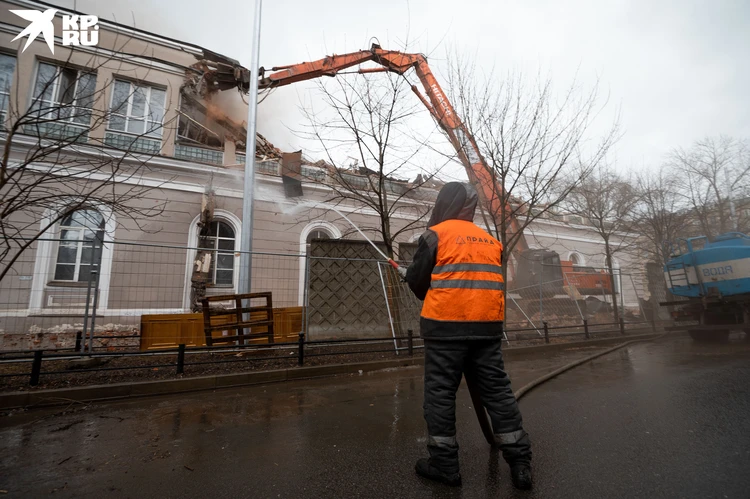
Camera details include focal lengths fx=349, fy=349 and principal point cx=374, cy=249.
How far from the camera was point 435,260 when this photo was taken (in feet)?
7.97

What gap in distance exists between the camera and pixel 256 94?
327 inches

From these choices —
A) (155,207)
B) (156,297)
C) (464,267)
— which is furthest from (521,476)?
(155,207)

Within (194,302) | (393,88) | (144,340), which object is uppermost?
(393,88)

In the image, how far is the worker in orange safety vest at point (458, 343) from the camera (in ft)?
7.19

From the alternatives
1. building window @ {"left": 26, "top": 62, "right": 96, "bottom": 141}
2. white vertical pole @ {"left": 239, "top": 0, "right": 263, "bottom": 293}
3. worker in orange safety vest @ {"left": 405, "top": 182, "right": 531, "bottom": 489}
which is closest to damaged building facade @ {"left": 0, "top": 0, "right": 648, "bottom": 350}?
building window @ {"left": 26, "top": 62, "right": 96, "bottom": 141}

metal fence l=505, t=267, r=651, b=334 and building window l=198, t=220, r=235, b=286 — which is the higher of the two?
building window l=198, t=220, r=235, b=286

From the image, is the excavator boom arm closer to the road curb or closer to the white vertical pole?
the white vertical pole

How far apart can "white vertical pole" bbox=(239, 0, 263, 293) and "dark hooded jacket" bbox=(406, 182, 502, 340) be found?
17.4ft

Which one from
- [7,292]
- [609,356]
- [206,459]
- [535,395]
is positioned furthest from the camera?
[609,356]

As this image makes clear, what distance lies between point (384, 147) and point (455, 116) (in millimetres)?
2395

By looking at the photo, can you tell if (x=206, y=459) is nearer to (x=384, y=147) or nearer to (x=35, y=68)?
(x=384, y=147)

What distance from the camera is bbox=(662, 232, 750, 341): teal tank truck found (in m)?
8.12

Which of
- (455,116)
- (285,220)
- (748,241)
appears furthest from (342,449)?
(748,241)

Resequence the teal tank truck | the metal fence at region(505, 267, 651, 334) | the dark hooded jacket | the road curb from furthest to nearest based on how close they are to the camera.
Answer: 1. the metal fence at region(505, 267, 651, 334)
2. the teal tank truck
3. the road curb
4. the dark hooded jacket
